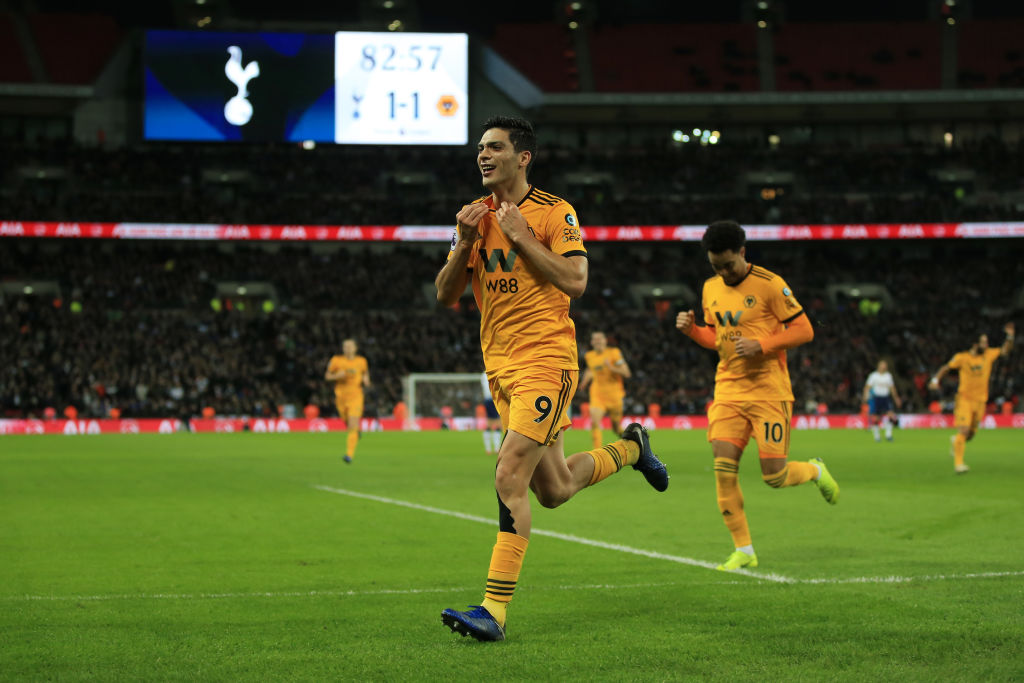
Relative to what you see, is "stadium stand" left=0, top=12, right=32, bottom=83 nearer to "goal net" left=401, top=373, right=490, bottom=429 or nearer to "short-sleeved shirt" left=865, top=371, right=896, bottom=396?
"goal net" left=401, top=373, right=490, bottom=429

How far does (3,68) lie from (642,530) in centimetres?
4616

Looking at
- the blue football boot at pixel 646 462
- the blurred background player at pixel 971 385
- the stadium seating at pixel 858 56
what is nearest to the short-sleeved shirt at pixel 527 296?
the blue football boot at pixel 646 462

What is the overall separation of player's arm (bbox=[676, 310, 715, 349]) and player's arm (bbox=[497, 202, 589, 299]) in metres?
2.78

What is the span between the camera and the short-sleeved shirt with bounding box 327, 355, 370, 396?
72.5 feet

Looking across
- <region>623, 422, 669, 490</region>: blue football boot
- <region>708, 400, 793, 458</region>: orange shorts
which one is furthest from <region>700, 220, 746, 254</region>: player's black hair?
<region>623, 422, 669, 490</region>: blue football boot

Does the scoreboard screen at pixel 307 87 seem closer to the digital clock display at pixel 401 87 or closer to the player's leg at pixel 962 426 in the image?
the digital clock display at pixel 401 87

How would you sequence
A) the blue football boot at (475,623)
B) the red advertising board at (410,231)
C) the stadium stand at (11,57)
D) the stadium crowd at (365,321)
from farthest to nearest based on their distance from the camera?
the stadium stand at (11,57) → the red advertising board at (410,231) → the stadium crowd at (365,321) → the blue football boot at (475,623)

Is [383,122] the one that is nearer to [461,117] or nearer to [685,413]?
[461,117]

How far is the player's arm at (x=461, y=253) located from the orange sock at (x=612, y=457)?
1276 millimetres

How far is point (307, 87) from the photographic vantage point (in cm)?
4594

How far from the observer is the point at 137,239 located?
166 ft

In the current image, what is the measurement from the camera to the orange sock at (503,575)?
5.81m

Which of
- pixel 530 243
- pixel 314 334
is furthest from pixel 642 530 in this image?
pixel 314 334

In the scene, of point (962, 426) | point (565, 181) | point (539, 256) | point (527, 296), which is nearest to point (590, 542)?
point (527, 296)
